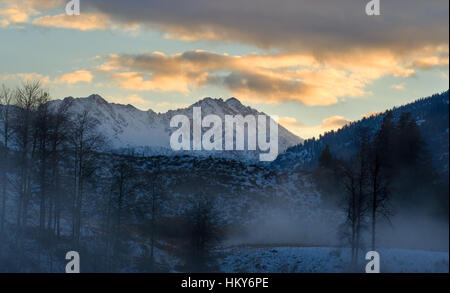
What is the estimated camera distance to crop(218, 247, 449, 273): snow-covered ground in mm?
35406

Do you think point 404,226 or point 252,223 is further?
point 252,223

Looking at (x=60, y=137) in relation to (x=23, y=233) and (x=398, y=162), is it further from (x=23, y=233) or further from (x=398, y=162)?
(x=398, y=162)

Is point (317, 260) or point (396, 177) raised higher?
point (396, 177)

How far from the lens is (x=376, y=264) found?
3903 centimetres

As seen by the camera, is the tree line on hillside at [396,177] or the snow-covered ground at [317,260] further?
the tree line on hillside at [396,177]

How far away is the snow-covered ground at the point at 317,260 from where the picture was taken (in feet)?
116

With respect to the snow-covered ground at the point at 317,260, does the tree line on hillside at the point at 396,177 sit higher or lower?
higher

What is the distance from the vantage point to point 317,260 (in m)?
44.1

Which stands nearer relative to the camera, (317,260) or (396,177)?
(396,177)
